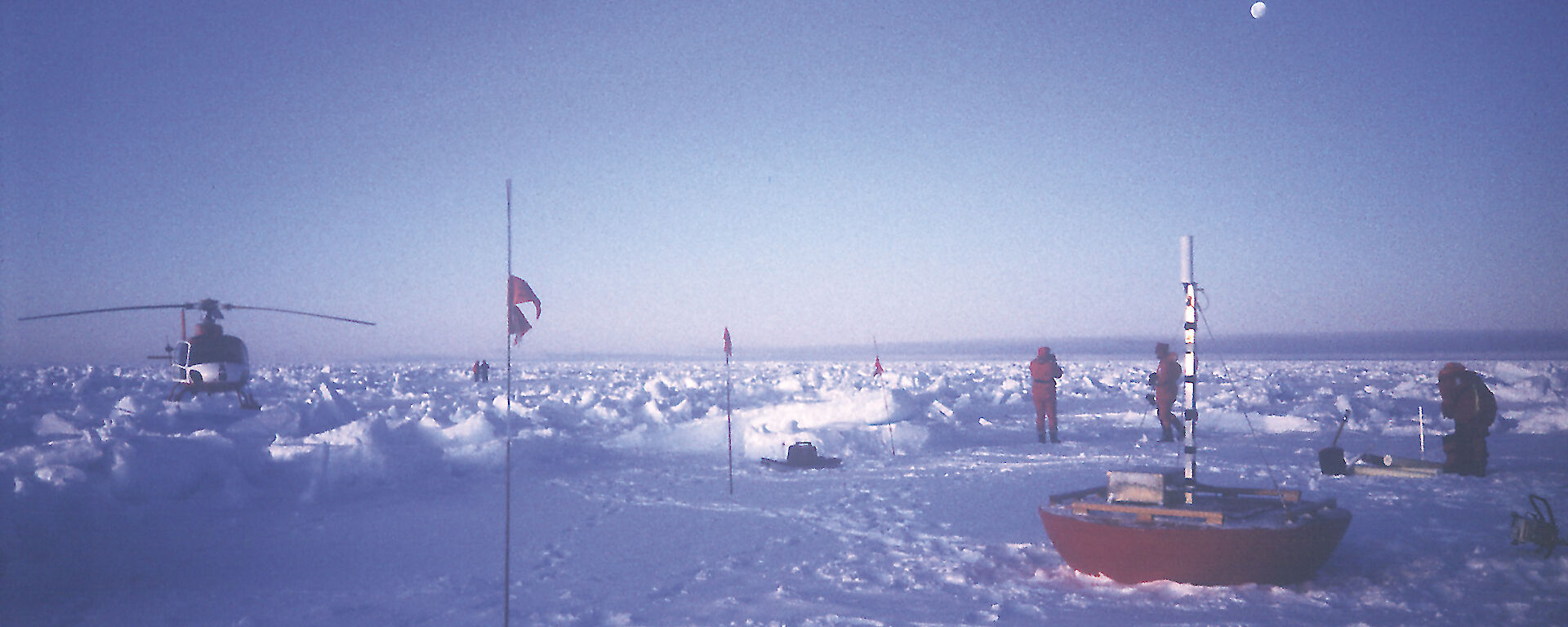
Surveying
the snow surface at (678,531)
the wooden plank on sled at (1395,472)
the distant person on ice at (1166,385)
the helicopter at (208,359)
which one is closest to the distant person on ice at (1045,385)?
the snow surface at (678,531)

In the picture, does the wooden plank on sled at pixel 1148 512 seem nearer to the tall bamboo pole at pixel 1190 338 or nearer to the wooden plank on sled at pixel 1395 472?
the tall bamboo pole at pixel 1190 338

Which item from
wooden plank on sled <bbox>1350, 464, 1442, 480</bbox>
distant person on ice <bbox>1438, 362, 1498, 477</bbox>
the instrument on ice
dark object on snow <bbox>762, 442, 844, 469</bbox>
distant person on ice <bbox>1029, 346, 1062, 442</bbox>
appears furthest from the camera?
distant person on ice <bbox>1029, 346, 1062, 442</bbox>

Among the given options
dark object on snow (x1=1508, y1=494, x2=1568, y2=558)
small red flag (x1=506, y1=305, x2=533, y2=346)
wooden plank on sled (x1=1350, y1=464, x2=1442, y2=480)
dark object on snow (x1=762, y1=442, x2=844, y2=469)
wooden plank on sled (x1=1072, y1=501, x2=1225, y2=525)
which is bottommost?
dark object on snow (x1=762, y1=442, x2=844, y2=469)

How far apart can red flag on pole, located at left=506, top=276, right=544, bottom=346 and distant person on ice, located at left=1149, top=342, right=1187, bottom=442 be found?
9.12m

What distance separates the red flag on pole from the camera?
5184mm

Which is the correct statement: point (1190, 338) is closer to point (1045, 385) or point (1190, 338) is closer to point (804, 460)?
point (804, 460)

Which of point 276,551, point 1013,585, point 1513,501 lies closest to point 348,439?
point 276,551

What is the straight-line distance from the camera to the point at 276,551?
20.3 feet

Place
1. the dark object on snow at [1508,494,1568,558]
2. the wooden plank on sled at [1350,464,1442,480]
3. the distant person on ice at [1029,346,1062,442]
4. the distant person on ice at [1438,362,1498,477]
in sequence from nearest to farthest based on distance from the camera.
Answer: the dark object on snow at [1508,494,1568,558]
the distant person on ice at [1438,362,1498,477]
the wooden plank on sled at [1350,464,1442,480]
the distant person on ice at [1029,346,1062,442]

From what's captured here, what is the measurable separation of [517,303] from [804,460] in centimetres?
587

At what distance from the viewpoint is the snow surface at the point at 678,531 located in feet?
15.1

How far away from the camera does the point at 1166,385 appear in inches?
457

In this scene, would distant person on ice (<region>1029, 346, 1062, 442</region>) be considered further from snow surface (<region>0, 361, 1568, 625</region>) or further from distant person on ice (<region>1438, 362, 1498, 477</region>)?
distant person on ice (<region>1438, 362, 1498, 477</region>)

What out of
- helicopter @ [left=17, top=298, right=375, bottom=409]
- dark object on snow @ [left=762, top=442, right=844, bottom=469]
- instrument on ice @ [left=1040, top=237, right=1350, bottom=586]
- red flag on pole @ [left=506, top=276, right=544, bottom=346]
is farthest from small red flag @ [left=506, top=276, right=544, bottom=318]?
helicopter @ [left=17, top=298, right=375, bottom=409]
